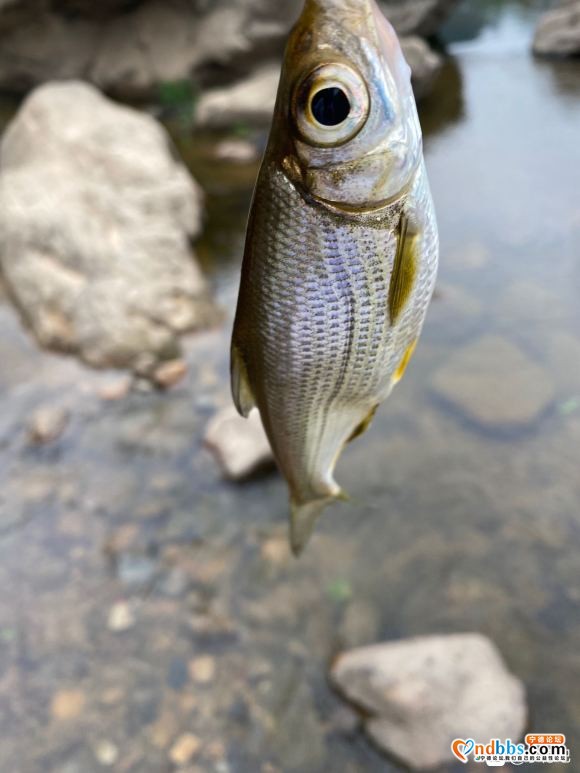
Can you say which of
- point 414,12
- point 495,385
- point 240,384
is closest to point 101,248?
point 495,385

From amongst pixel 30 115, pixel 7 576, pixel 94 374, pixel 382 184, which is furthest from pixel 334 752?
pixel 30 115

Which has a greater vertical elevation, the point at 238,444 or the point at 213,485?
the point at 238,444

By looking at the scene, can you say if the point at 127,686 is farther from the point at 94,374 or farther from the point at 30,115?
the point at 30,115

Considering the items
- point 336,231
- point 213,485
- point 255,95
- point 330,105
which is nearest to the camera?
point 330,105

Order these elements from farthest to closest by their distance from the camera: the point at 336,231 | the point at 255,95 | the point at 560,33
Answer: the point at 560,33, the point at 255,95, the point at 336,231

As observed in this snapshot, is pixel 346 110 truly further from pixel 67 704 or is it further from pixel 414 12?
pixel 414 12

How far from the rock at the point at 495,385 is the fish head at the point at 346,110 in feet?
12.2

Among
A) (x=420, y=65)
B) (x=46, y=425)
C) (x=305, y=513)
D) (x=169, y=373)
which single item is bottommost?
(x=46, y=425)

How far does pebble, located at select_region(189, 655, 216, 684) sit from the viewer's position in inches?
130

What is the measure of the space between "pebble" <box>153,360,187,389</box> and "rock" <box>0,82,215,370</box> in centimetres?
9

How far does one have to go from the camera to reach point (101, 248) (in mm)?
5770

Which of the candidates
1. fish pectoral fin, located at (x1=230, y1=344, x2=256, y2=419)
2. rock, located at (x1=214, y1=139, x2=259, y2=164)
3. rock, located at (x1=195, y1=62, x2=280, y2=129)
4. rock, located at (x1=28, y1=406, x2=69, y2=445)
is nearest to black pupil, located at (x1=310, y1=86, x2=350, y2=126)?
fish pectoral fin, located at (x1=230, y1=344, x2=256, y2=419)

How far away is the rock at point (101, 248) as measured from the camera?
212 inches

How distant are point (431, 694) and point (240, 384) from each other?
217 cm
